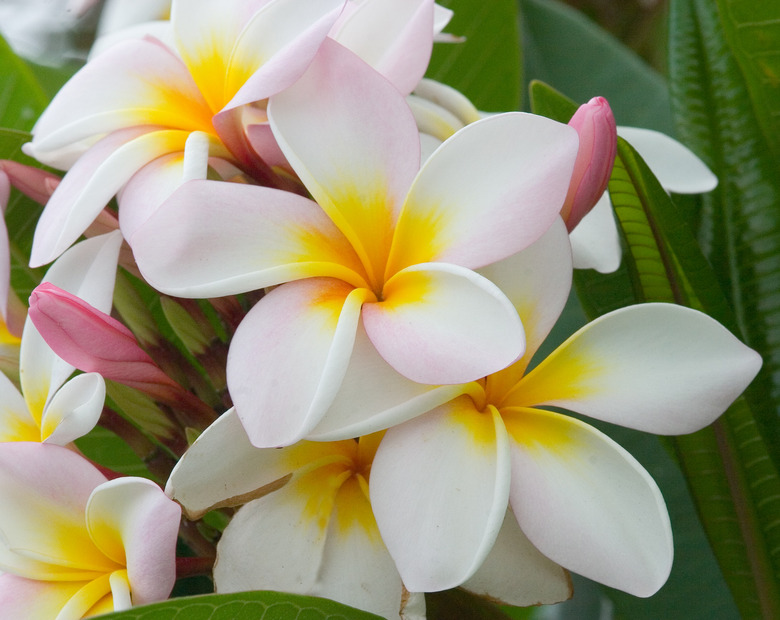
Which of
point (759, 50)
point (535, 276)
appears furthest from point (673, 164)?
point (535, 276)

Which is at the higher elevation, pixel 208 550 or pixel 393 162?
pixel 393 162

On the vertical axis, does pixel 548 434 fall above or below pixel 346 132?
below

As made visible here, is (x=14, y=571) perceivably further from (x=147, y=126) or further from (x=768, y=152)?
(x=768, y=152)

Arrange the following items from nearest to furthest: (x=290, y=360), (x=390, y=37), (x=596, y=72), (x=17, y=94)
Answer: (x=290, y=360) < (x=390, y=37) < (x=17, y=94) < (x=596, y=72)

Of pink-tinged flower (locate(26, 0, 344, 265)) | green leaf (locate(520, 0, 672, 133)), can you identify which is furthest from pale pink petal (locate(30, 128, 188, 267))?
green leaf (locate(520, 0, 672, 133))

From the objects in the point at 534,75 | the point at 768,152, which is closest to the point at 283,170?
the point at 768,152

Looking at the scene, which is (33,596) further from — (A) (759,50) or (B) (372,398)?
(A) (759,50)

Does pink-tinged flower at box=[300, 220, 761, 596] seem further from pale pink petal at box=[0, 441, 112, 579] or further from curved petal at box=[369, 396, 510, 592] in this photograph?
pale pink petal at box=[0, 441, 112, 579]
